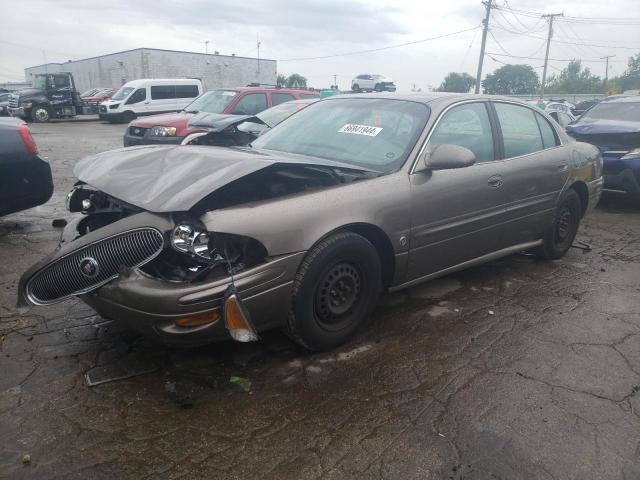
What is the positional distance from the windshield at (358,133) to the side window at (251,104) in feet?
21.3

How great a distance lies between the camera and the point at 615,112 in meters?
8.59

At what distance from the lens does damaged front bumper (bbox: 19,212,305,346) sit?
253 cm

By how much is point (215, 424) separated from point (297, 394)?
0.47 metres

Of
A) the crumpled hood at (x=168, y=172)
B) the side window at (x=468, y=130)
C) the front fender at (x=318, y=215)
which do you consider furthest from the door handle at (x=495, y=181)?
the crumpled hood at (x=168, y=172)

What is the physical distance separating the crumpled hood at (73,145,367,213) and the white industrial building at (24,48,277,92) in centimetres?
4462

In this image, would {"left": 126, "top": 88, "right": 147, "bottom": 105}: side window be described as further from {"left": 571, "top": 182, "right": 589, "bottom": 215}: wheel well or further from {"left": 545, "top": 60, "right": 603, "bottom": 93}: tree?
{"left": 545, "top": 60, "right": 603, "bottom": 93}: tree

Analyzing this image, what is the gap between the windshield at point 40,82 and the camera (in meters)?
25.1

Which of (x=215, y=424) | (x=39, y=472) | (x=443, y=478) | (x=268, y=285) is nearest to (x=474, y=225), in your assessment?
(x=268, y=285)

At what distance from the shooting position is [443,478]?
2.18 m

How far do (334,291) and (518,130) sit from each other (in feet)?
7.88

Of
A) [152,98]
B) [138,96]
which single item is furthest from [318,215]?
[138,96]

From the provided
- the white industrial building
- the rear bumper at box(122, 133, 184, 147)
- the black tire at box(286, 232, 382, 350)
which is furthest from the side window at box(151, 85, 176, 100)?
the white industrial building

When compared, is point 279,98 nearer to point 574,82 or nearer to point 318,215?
point 318,215

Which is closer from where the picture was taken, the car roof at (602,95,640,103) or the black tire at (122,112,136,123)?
the car roof at (602,95,640,103)
